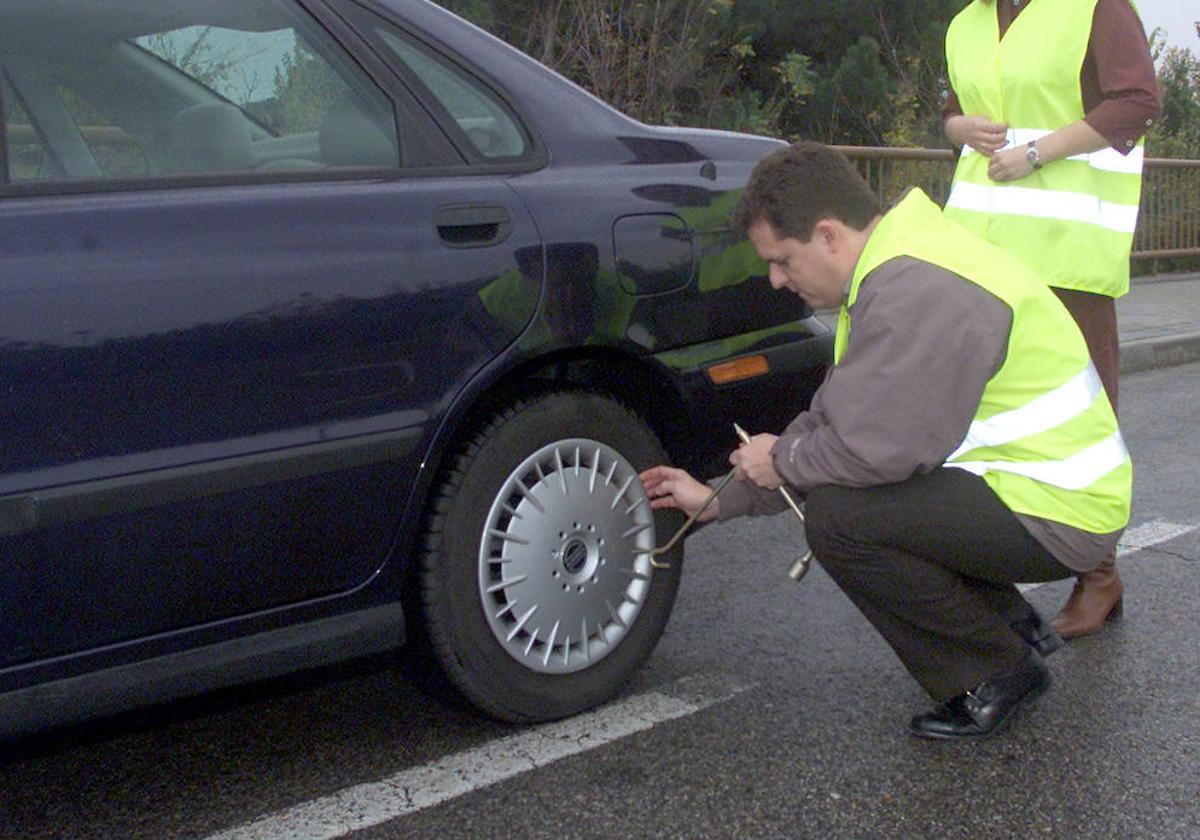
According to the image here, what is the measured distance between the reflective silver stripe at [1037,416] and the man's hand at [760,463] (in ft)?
1.17

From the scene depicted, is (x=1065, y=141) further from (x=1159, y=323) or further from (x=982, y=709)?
(x=1159, y=323)

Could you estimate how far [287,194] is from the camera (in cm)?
269

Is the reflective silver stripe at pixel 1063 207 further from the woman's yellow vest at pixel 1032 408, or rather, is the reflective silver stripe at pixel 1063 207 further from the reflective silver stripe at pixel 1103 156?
the woman's yellow vest at pixel 1032 408

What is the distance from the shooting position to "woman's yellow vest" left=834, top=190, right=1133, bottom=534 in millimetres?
2855

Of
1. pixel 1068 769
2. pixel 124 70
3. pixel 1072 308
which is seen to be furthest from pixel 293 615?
pixel 1072 308

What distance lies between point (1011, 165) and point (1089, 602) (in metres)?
1.09

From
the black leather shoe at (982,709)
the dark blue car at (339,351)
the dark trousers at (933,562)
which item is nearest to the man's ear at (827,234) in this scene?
the dark blue car at (339,351)

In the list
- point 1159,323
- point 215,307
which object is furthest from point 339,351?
point 1159,323

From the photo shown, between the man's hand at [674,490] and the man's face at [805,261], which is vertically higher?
the man's face at [805,261]

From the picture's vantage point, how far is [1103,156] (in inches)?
143

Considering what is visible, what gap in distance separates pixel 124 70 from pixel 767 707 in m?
1.82

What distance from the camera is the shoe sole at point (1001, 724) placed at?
3078mm

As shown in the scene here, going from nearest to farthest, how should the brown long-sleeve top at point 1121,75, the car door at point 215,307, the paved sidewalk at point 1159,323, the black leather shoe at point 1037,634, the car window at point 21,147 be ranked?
1. the car door at point 215,307
2. the car window at point 21,147
3. the black leather shoe at point 1037,634
4. the brown long-sleeve top at point 1121,75
5. the paved sidewalk at point 1159,323

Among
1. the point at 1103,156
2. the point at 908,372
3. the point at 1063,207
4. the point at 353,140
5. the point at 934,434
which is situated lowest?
the point at 934,434
